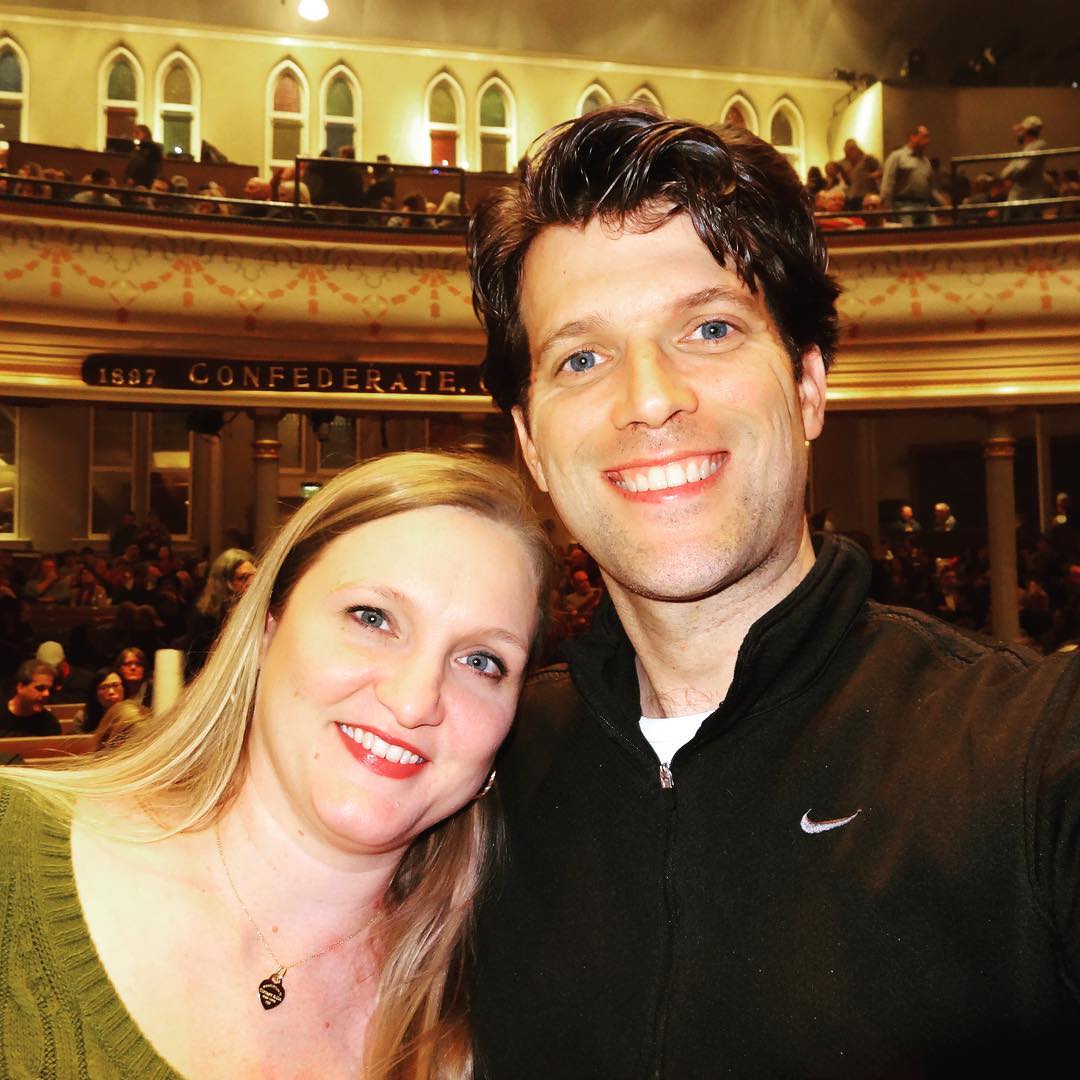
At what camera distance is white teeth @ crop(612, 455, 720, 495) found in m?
1.74

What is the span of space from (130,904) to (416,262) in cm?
926

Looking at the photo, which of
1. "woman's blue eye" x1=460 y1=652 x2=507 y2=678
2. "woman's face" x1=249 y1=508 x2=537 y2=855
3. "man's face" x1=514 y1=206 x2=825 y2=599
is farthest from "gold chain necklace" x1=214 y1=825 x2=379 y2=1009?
"man's face" x1=514 y1=206 x2=825 y2=599

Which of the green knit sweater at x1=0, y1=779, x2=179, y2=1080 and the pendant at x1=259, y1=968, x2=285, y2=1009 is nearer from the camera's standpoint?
the green knit sweater at x1=0, y1=779, x2=179, y2=1080

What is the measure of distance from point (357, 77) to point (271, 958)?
17905 millimetres

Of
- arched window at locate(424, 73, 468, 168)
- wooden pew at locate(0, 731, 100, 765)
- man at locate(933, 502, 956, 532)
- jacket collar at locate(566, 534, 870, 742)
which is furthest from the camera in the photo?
arched window at locate(424, 73, 468, 168)

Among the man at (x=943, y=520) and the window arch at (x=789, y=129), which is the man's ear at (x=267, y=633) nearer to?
the man at (x=943, y=520)

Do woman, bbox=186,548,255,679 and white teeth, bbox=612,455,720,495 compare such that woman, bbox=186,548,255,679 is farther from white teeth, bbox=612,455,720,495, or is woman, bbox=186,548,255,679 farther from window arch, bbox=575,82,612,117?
window arch, bbox=575,82,612,117

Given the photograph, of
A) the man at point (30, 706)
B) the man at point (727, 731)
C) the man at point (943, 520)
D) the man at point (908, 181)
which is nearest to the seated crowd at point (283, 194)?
the man at point (908, 181)

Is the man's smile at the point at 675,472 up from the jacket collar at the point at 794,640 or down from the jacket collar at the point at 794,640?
up

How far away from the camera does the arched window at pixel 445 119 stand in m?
17.6

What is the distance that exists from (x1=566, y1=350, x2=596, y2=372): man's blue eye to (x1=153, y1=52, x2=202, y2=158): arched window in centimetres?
1683

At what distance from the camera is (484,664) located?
2.03 metres

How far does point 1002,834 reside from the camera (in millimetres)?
1338

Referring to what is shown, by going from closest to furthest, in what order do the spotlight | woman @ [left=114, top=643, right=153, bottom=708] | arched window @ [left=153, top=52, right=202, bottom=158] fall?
woman @ [left=114, top=643, right=153, bottom=708] < the spotlight < arched window @ [left=153, top=52, right=202, bottom=158]
